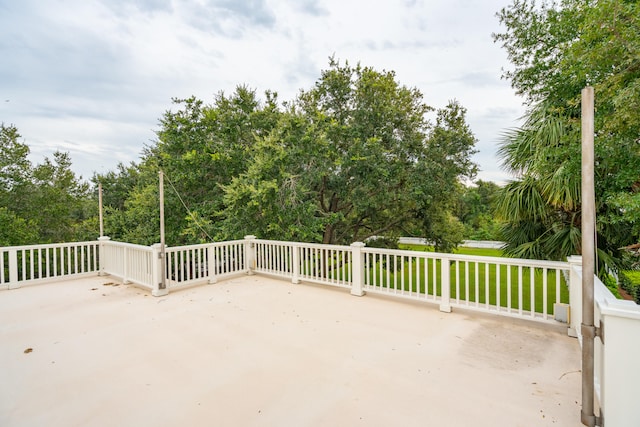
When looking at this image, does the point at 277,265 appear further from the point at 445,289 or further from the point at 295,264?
the point at 445,289

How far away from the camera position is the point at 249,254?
6273 millimetres

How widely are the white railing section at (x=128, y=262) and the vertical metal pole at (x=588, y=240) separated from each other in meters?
5.32

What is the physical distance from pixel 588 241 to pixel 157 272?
5.29m

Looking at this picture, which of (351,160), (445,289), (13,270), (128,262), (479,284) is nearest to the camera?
(445,289)

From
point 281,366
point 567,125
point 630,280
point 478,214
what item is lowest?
point 281,366

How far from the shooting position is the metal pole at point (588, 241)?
180 cm

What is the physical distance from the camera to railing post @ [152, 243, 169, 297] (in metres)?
4.78

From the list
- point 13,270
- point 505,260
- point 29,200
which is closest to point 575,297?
point 505,260

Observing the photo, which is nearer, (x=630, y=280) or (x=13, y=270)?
(x=630, y=280)

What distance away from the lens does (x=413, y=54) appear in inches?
315

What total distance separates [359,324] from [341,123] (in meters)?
6.44

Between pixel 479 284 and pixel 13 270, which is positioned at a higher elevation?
pixel 13 270

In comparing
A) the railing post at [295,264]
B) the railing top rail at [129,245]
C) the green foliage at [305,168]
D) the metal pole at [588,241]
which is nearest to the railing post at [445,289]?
the metal pole at [588,241]

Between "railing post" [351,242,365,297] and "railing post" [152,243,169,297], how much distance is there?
Answer: 308 centimetres
